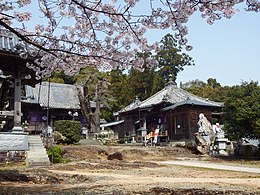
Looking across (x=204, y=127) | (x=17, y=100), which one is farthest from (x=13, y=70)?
(x=204, y=127)

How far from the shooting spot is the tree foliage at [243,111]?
17281mm

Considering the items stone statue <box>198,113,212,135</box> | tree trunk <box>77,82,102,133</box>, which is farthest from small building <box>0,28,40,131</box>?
tree trunk <box>77,82,102,133</box>

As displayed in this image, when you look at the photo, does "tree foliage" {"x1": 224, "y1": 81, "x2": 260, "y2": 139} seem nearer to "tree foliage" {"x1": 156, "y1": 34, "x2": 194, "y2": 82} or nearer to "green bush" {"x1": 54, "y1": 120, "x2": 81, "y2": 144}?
"green bush" {"x1": 54, "y1": 120, "x2": 81, "y2": 144}

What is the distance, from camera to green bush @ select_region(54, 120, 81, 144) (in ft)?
68.9

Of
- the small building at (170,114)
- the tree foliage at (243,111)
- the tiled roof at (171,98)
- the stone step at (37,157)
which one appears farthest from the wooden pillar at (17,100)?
the tiled roof at (171,98)

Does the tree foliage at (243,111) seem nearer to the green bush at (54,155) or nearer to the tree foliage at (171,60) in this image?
the green bush at (54,155)

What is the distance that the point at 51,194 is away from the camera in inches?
248

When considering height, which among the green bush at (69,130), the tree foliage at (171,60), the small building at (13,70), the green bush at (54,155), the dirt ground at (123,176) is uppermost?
the tree foliage at (171,60)

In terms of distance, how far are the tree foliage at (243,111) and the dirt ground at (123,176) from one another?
7.54 feet

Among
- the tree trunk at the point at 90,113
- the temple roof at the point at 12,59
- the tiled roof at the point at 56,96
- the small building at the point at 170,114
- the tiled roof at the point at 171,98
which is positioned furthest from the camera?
the tree trunk at the point at 90,113

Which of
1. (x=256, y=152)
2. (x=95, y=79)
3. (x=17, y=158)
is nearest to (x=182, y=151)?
→ (x=256, y=152)

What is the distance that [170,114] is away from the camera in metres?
27.9

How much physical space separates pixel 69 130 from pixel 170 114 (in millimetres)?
→ 9943

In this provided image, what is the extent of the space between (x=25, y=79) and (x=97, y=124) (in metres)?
19.9
